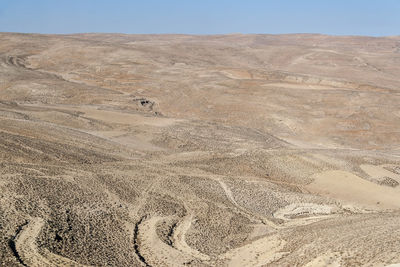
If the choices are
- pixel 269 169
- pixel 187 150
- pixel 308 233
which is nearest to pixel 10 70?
pixel 187 150

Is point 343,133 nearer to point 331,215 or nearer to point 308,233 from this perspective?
point 331,215

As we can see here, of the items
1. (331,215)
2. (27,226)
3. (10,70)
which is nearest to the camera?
(27,226)

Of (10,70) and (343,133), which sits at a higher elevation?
(10,70)

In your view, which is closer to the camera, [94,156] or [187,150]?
[94,156]

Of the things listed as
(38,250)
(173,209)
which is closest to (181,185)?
(173,209)

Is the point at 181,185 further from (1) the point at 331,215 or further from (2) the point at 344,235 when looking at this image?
(2) the point at 344,235

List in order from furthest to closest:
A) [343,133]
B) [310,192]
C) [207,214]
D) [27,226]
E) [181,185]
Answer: [343,133], [310,192], [181,185], [207,214], [27,226]
